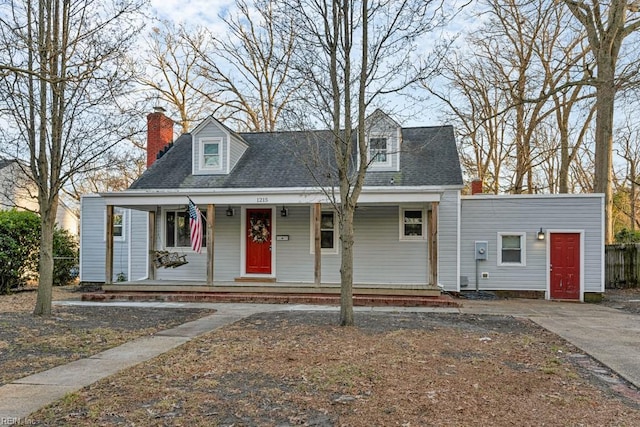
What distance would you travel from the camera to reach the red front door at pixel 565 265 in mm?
12711

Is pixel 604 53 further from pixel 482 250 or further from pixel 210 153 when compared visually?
pixel 210 153

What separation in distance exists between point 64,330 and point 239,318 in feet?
10.2

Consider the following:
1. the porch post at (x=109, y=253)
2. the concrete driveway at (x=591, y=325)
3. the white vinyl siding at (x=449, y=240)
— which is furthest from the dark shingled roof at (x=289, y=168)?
the concrete driveway at (x=591, y=325)

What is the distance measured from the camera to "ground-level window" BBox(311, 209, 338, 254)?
13.4 metres

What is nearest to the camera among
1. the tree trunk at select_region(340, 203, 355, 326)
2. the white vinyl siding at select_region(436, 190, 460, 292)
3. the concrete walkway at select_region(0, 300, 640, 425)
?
the concrete walkway at select_region(0, 300, 640, 425)

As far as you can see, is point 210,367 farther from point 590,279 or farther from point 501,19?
point 501,19

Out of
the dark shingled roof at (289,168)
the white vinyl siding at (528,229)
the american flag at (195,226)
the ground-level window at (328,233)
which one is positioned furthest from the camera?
the ground-level window at (328,233)

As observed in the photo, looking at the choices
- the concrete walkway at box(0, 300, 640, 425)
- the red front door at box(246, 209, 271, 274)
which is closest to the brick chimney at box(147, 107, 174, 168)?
the red front door at box(246, 209, 271, 274)

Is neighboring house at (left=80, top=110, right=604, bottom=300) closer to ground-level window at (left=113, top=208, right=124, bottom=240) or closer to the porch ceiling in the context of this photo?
the porch ceiling

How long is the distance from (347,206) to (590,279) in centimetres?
879

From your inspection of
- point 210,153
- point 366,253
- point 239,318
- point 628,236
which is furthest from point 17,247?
point 628,236

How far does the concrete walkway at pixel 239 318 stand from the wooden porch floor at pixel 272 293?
0.45 metres

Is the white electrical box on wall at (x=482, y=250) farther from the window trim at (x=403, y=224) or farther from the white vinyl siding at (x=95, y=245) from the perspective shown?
the white vinyl siding at (x=95, y=245)

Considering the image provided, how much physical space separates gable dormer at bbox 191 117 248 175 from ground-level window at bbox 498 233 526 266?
857cm
